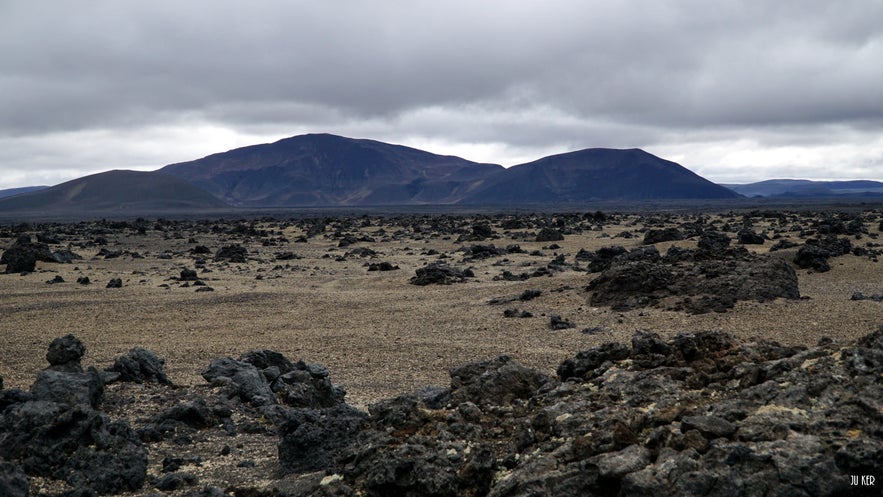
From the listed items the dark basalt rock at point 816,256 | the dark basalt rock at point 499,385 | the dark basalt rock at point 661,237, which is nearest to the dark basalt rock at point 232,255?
the dark basalt rock at point 661,237

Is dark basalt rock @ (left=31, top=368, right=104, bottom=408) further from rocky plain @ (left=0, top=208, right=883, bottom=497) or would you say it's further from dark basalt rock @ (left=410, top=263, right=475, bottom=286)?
dark basalt rock @ (left=410, top=263, right=475, bottom=286)

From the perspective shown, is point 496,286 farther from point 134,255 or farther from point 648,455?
point 134,255

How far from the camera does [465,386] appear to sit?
7.59 metres

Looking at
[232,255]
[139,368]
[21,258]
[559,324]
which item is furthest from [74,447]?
[232,255]

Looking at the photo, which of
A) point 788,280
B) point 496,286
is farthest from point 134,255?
point 788,280

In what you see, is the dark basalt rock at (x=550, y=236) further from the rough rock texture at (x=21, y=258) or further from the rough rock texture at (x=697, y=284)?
the rough rock texture at (x=21, y=258)

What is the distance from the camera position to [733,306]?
16672 millimetres

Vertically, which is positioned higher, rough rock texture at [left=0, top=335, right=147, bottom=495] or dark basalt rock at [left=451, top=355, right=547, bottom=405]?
dark basalt rock at [left=451, top=355, right=547, bottom=405]

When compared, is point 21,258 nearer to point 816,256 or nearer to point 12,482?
point 12,482

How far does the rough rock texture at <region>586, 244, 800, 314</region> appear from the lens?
1716 cm

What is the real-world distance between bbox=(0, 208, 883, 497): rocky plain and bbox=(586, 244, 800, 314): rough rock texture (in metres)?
0.07

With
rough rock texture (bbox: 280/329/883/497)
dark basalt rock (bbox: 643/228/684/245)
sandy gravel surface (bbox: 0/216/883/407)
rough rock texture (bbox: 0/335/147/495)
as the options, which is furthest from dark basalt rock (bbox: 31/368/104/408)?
dark basalt rock (bbox: 643/228/684/245)

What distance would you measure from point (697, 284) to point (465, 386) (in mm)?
12253

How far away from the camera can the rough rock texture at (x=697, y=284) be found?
1716cm
